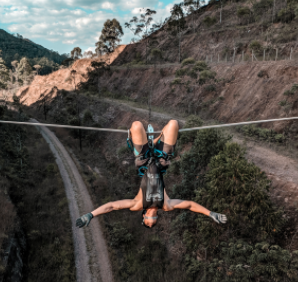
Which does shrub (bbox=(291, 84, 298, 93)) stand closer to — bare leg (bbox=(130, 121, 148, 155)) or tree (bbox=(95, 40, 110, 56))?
bare leg (bbox=(130, 121, 148, 155))

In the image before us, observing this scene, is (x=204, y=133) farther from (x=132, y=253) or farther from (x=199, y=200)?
(x=132, y=253)

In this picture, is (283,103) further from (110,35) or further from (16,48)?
(16,48)

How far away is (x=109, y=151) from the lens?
2877 centimetres

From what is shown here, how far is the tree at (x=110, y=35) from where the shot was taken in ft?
200

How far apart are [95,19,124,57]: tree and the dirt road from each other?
49461 mm

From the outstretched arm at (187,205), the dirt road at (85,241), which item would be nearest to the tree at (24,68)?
the dirt road at (85,241)

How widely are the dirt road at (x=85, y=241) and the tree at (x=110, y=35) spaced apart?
49.5 metres

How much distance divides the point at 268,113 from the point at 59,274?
1912 centimetres

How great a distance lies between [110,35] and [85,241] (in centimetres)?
5961

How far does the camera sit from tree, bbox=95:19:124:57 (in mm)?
60938

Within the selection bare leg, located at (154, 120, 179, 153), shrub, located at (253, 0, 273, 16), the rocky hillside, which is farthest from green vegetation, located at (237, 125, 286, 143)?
shrub, located at (253, 0, 273, 16)

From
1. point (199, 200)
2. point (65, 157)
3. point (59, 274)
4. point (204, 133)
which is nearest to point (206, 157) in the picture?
point (204, 133)

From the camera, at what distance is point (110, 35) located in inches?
2445

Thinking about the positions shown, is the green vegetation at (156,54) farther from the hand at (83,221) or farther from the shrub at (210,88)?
the hand at (83,221)
